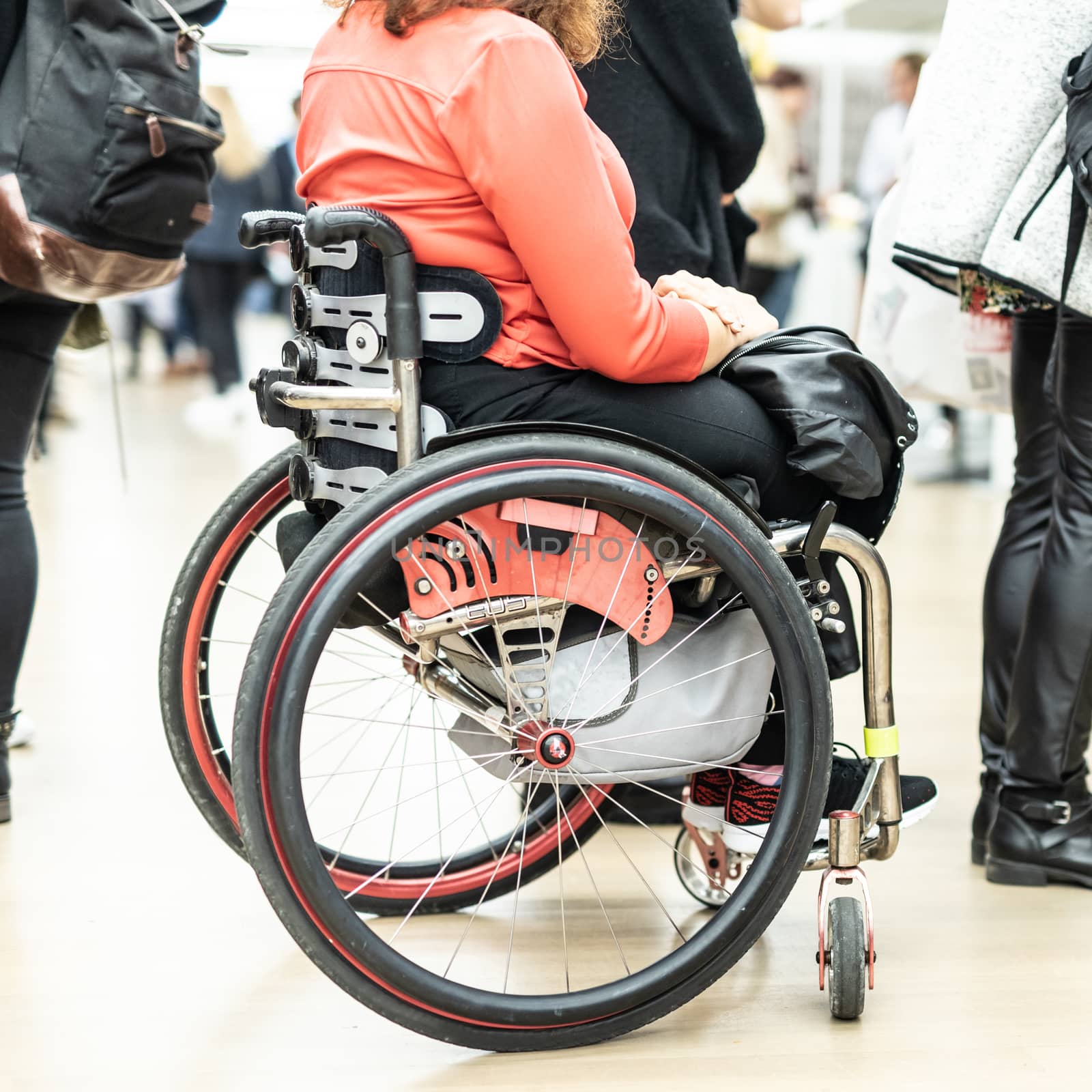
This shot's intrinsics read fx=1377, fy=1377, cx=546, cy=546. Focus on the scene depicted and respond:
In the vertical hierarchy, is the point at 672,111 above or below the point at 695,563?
above

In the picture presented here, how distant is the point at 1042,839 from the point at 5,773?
4.67ft

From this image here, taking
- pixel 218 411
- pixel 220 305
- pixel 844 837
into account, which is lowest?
pixel 218 411

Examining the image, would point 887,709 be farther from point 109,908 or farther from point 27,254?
point 27,254

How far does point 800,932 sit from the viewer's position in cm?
161

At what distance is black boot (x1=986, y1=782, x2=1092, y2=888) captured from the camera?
175 centimetres

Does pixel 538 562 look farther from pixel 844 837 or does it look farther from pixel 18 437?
pixel 18 437

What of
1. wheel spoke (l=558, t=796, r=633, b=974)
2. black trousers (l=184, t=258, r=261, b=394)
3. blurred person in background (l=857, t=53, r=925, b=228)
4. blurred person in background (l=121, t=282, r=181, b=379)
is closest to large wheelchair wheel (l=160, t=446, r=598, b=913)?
wheel spoke (l=558, t=796, r=633, b=974)

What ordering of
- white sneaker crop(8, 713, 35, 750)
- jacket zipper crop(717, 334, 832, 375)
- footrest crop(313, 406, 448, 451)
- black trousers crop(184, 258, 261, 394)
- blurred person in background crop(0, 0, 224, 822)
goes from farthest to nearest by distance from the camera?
black trousers crop(184, 258, 261, 394)
white sneaker crop(8, 713, 35, 750)
blurred person in background crop(0, 0, 224, 822)
jacket zipper crop(717, 334, 832, 375)
footrest crop(313, 406, 448, 451)

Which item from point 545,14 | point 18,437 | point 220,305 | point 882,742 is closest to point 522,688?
point 882,742

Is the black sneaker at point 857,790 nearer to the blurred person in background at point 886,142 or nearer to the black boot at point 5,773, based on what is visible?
the black boot at point 5,773

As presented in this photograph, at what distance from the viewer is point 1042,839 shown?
1.76m

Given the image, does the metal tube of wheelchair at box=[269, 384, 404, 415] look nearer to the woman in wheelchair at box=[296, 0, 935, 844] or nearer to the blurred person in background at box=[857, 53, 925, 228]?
the woman in wheelchair at box=[296, 0, 935, 844]

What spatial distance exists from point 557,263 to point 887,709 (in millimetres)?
569

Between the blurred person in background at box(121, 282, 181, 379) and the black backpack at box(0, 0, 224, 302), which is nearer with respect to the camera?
the black backpack at box(0, 0, 224, 302)
